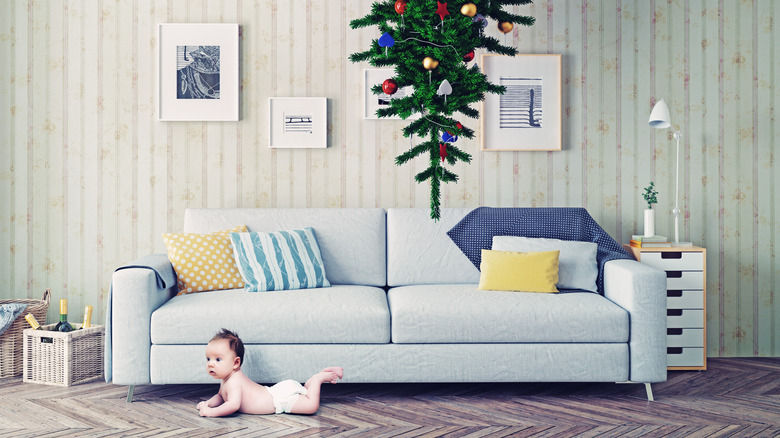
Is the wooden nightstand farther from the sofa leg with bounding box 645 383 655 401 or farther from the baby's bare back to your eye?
the baby's bare back

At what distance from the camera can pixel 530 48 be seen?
3418mm

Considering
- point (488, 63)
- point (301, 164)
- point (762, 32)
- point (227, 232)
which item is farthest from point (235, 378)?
point (762, 32)

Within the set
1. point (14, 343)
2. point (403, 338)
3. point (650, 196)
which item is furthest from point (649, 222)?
point (14, 343)

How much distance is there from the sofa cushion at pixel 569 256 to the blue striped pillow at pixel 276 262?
0.89 meters

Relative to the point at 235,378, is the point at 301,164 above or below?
above

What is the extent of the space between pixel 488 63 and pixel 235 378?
2121 millimetres

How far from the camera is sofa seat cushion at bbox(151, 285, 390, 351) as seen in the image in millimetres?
2438

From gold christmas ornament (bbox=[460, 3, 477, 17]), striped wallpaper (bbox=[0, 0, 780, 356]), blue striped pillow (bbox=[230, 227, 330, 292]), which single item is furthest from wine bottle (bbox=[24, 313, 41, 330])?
gold christmas ornament (bbox=[460, 3, 477, 17])

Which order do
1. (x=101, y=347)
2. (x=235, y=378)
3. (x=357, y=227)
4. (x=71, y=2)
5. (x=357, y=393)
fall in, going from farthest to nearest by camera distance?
(x=71, y=2) < (x=357, y=227) < (x=101, y=347) < (x=357, y=393) < (x=235, y=378)

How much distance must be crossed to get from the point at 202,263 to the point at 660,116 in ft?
7.78

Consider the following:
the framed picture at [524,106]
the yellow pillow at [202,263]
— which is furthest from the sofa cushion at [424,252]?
the yellow pillow at [202,263]

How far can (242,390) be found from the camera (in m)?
2.35

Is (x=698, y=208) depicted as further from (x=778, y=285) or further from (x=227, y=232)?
(x=227, y=232)

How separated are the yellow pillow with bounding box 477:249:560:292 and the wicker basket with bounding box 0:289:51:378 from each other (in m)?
2.14
